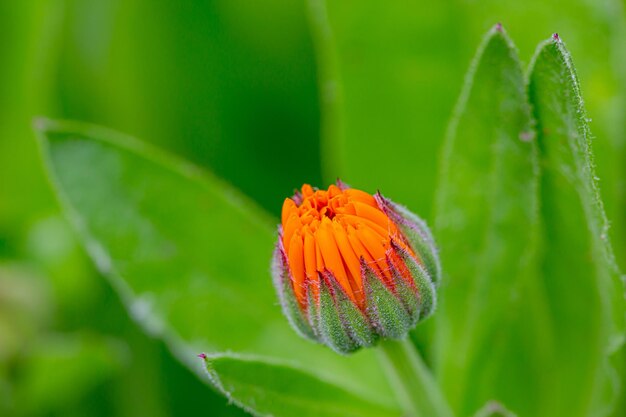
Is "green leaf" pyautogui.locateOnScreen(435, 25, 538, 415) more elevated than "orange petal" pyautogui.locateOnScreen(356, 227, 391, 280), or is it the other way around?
"green leaf" pyautogui.locateOnScreen(435, 25, 538, 415)

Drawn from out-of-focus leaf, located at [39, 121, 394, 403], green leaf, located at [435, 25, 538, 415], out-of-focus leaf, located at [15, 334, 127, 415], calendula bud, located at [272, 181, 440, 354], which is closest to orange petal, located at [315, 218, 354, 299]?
calendula bud, located at [272, 181, 440, 354]

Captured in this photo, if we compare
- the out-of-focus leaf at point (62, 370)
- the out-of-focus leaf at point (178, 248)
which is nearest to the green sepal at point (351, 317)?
the out-of-focus leaf at point (178, 248)

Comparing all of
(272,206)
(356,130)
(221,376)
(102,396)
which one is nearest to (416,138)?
(356,130)

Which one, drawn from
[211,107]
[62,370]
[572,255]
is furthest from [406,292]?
[211,107]

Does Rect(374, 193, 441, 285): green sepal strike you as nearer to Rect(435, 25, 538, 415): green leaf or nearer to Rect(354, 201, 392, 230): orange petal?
Rect(354, 201, 392, 230): orange petal

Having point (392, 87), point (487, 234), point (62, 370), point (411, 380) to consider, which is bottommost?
point (411, 380)

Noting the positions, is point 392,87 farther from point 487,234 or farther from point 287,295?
point 287,295
